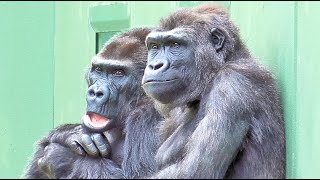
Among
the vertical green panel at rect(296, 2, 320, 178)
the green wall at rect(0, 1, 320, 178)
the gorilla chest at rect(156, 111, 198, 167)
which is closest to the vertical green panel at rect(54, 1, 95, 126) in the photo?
the green wall at rect(0, 1, 320, 178)

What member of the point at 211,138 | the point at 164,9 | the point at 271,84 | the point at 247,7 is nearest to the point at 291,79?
the point at 271,84

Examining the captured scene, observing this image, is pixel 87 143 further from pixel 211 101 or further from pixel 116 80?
pixel 211 101

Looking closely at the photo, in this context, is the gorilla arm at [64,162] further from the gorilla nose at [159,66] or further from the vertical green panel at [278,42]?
the vertical green panel at [278,42]

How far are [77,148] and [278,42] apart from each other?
55.3 inches

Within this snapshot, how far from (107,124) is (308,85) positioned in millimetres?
1585

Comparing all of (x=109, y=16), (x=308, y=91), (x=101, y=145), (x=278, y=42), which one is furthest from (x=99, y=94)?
(x=308, y=91)

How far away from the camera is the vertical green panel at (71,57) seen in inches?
274

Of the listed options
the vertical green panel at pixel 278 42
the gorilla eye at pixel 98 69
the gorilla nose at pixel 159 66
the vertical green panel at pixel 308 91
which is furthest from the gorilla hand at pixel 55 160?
the vertical green panel at pixel 308 91

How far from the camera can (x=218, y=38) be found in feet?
17.9

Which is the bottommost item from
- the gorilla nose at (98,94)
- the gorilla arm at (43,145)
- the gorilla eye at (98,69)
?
the gorilla arm at (43,145)

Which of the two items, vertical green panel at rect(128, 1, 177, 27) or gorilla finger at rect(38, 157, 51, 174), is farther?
vertical green panel at rect(128, 1, 177, 27)

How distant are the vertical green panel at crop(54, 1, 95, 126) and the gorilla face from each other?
1539 millimetres

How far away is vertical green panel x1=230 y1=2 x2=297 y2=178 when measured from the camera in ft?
16.6

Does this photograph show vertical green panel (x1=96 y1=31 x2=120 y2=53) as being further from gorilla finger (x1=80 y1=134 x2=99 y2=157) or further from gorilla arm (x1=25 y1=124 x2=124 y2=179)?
gorilla finger (x1=80 y1=134 x2=99 y2=157)
